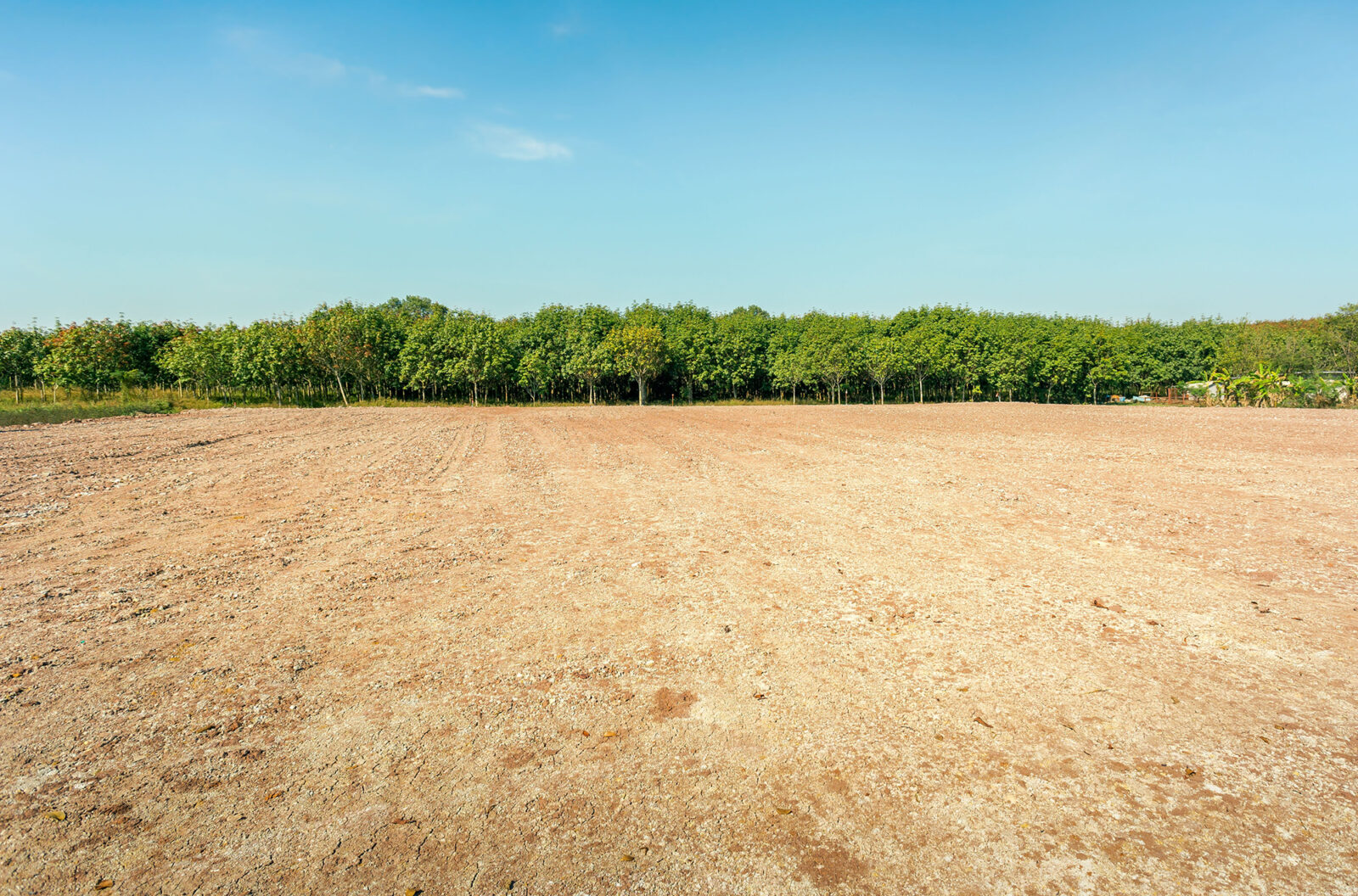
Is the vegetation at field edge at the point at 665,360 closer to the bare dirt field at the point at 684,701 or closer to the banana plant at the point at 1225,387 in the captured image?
the banana plant at the point at 1225,387

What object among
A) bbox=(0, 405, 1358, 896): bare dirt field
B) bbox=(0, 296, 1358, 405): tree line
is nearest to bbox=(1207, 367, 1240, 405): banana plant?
bbox=(0, 296, 1358, 405): tree line

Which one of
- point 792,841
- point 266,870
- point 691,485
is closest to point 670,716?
point 792,841

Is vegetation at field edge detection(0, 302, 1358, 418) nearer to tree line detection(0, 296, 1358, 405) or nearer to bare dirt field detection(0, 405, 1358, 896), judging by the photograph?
tree line detection(0, 296, 1358, 405)

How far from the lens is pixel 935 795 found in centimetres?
372

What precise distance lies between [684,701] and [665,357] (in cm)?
7381

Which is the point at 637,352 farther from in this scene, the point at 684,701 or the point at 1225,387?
the point at 684,701

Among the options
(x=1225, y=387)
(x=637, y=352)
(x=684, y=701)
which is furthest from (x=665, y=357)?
(x=684, y=701)

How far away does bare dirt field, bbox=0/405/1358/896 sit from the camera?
10.8 ft

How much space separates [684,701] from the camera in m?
4.79

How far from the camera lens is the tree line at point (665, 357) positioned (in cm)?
6681

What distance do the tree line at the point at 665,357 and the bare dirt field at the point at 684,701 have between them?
61622 millimetres

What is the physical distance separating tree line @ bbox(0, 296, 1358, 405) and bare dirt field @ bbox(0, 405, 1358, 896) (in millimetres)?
61622

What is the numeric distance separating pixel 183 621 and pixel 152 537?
4426 millimetres

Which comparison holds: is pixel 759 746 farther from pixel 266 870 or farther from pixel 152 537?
pixel 152 537
